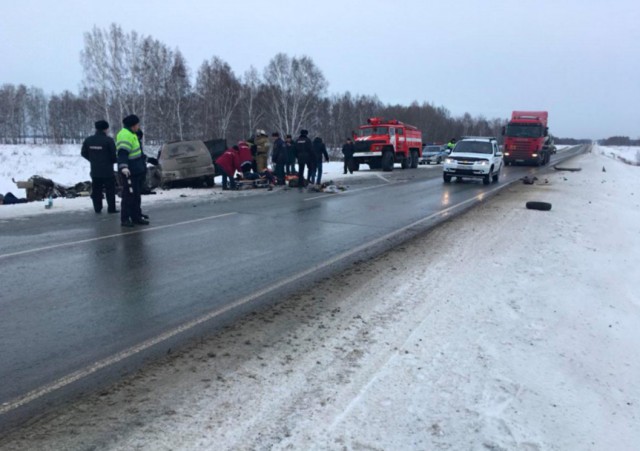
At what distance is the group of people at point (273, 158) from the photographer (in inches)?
637

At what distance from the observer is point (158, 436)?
263cm

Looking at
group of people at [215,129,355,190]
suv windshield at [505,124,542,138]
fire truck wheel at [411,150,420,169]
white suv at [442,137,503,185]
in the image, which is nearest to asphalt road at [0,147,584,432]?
group of people at [215,129,355,190]

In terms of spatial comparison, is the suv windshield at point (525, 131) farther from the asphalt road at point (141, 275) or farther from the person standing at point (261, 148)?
the asphalt road at point (141, 275)

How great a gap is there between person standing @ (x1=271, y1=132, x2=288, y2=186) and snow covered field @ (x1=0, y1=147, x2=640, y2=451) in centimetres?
1219

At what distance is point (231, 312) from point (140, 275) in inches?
71.1

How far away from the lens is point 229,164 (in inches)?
637

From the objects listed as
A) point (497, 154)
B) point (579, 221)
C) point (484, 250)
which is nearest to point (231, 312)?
point (484, 250)

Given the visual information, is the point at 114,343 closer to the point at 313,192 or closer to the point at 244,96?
the point at 313,192

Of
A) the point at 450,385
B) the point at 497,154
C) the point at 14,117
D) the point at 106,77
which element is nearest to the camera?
the point at 450,385

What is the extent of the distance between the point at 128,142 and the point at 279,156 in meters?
8.94

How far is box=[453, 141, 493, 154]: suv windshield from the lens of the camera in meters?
18.7

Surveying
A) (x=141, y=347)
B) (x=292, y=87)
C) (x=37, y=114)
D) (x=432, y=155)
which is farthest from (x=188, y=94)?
(x=37, y=114)

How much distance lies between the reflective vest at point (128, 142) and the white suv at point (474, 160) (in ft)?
41.9

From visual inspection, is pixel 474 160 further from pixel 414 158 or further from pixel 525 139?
pixel 525 139
